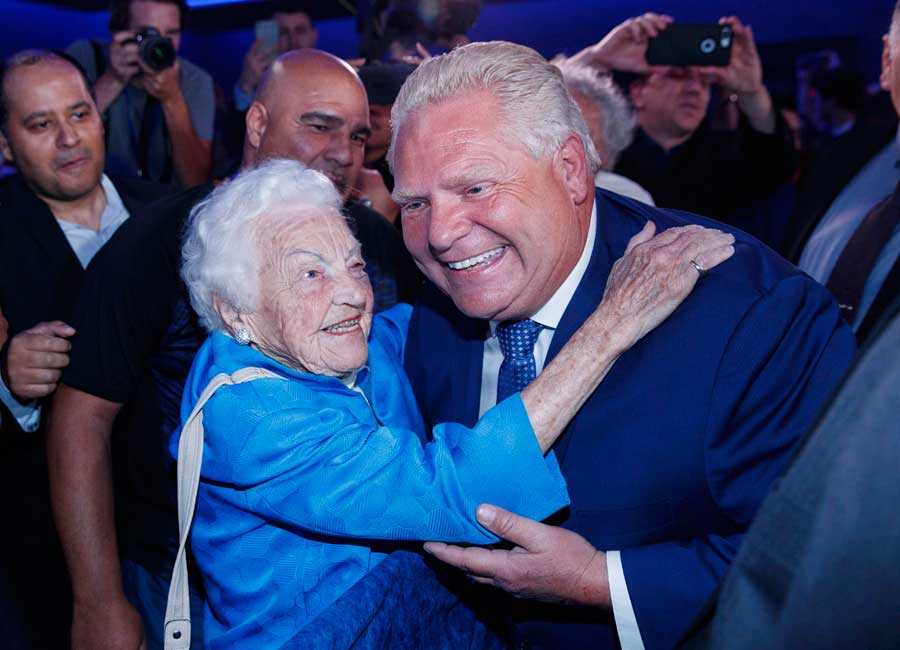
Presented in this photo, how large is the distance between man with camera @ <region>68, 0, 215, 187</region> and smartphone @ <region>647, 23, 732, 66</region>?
1.68 m

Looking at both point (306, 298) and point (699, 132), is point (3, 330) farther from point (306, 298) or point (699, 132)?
point (699, 132)

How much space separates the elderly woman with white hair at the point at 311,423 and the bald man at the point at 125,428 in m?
0.27

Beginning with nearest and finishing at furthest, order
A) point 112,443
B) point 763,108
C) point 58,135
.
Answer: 1. point 112,443
2. point 58,135
3. point 763,108

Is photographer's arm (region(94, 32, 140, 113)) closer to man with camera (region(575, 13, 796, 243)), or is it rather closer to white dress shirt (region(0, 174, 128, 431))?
white dress shirt (region(0, 174, 128, 431))

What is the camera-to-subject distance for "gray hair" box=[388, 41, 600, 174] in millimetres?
1428

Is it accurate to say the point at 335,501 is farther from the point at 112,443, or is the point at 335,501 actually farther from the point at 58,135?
the point at 58,135

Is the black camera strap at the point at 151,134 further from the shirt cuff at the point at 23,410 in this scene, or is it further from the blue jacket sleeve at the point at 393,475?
the blue jacket sleeve at the point at 393,475

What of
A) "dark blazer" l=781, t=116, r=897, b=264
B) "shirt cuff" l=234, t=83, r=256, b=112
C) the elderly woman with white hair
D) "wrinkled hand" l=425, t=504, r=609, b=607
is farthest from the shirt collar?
"shirt cuff" l=234, t=83, r=256, b=112

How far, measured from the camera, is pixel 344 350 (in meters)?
1.48

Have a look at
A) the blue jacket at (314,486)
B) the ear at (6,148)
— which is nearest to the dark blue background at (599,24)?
the ear at (6,148)

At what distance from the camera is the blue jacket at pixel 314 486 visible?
1295 mm

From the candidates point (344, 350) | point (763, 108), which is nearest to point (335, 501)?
point (344, 350)

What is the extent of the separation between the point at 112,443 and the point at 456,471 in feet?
3.56

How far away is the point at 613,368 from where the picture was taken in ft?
4.64
